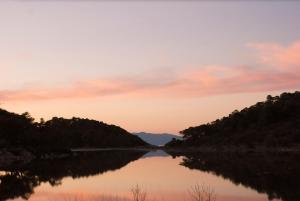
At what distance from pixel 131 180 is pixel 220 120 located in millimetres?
138617

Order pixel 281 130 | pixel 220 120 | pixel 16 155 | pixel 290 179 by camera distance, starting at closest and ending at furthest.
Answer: pixel 290 179, pixel 16 155, pixel 281 130, pixel 220 120

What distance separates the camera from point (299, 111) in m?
142

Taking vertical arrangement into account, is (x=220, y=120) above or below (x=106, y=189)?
above

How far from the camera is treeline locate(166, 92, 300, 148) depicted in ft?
405

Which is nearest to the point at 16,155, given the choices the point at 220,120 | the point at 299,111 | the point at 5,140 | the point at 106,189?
the point at 5,140

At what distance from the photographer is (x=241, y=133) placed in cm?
14612

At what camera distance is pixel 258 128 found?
14238 cm

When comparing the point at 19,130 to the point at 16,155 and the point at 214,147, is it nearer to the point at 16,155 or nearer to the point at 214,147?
the point at 16,155

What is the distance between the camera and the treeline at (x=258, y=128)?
405 feet

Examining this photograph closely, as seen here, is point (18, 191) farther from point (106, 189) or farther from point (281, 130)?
point (281, 130)

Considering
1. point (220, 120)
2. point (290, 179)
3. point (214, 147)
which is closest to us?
point (290, 179)

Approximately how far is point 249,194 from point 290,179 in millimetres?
8603

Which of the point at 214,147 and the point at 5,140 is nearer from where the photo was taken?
the point at 5,140

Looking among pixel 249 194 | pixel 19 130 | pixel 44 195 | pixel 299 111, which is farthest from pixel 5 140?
pixel 299 111
